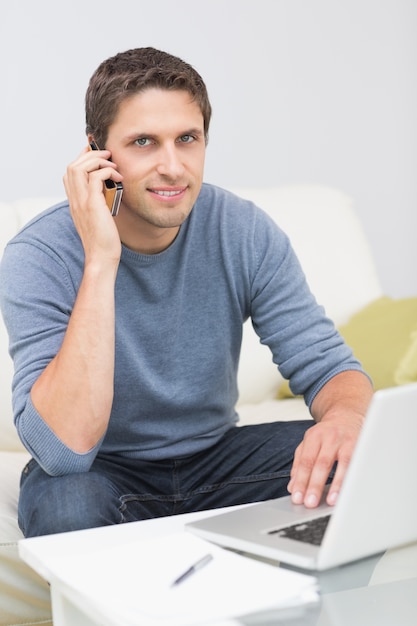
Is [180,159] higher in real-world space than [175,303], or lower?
higher

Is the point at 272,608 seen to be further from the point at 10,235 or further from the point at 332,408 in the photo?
the point at 10,235

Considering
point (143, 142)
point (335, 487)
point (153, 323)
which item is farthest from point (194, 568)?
point (143, 142)

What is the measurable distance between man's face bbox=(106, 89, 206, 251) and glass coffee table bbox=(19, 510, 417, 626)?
2.12ft

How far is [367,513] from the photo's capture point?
1005mm

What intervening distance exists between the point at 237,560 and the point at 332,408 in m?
0.56

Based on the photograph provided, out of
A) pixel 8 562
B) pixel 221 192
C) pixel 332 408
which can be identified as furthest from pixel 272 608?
pixel 221 192

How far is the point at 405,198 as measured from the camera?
3467 millimetres

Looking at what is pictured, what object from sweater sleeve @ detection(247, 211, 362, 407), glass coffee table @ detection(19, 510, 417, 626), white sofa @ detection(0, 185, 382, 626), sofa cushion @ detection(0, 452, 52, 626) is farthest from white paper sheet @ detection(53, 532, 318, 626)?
white sofa @ detection(0, 185, 382, 626)

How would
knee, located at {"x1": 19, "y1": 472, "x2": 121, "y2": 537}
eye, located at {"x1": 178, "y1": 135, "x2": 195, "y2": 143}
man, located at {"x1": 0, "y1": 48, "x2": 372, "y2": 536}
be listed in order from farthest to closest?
eye, located at {"x1": 178, "y1": 135, "x2": 195, "y2": 143}
man, located at {"x1": 0, "y1": 48, "x2": 372, "y2": 536}
knee, located at {"x1": 19, "y1": 472, "x2": 121, "y2": 537}

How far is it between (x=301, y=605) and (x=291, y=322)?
0.90m

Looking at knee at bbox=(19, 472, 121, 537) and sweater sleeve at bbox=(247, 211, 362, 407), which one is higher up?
sweater sleeve at bbox=(247, 211, 362, 407)

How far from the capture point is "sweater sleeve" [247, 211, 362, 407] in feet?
5.76

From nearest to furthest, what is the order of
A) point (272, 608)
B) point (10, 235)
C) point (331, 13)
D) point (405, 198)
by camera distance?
point (272, 608), point (10, 235), point (331, 13), point (405, 198)

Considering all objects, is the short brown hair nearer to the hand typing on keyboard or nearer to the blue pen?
the hand typing on keyboard
